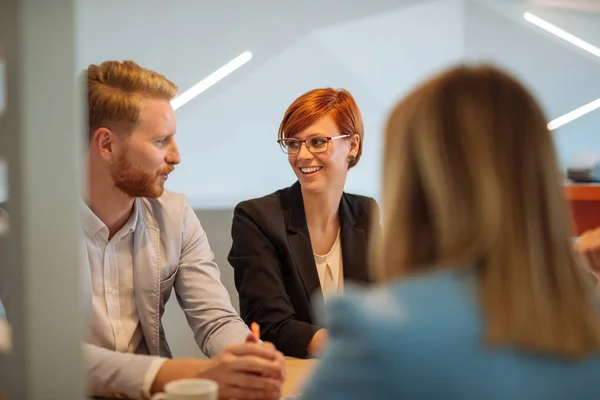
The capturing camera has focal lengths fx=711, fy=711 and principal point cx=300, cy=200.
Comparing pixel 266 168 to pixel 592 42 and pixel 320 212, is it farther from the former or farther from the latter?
pixel 592 42

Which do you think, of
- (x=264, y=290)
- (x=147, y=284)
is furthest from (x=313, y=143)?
(x=147, y=284)

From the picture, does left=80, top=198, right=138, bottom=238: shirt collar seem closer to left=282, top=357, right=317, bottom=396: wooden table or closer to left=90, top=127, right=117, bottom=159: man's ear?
left=90, top=127, right=117, bottom=159: man's ear

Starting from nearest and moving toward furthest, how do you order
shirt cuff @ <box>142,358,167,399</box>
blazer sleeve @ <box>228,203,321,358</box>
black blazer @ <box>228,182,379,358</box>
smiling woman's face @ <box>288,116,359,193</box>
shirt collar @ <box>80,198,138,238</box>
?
shirt cuff @ <box>142,358,167,399</box>, shirt collar @ <box>80,198,138,238</box>, blazer sleeve @ <box>228,203,321,358</box>, black blazer @ <box>228,182,379,358</box>, smiling woman's face @ <box>288,116,359,193</box>

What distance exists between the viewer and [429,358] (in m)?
0.75

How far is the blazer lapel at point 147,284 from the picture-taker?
178 centimetres

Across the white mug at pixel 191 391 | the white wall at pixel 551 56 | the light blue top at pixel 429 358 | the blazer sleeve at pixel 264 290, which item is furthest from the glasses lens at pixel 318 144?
the white wall at pixel 551 56

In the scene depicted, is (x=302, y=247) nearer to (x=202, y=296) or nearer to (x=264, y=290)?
(x=264, y=290)

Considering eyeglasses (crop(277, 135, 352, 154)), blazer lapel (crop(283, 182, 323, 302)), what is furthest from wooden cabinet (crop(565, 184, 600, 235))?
blazer lapel (crop(283, 182, 323, 302))

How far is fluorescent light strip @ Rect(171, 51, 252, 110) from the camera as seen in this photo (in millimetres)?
3205

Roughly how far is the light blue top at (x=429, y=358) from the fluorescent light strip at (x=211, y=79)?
2531 mm

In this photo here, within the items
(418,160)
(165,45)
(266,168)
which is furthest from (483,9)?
(418,160)

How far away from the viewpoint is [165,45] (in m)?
3.18

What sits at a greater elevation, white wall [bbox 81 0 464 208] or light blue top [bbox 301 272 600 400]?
white wall [bbox 81 0 464 208]

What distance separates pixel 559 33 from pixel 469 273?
10.9 ft
